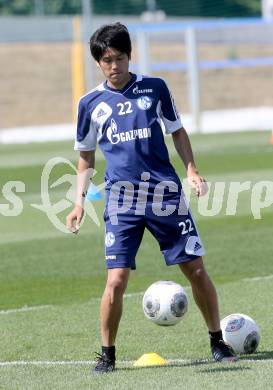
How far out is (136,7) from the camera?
56969mm

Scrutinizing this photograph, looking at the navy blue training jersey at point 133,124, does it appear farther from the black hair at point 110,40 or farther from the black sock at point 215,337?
the black sock at point 215,337

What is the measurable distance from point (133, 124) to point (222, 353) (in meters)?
1.54

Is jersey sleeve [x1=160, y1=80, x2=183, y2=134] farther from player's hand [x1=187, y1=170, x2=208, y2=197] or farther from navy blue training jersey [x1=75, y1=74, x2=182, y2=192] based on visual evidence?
player's hand [x1=187, y1=170, x2=208, y2=197]

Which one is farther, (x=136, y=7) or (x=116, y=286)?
(x=136, y=7)

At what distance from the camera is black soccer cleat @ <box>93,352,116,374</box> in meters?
7.43

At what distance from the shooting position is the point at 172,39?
179 feet

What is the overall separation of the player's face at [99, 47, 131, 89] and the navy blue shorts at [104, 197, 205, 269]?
814 millimetres

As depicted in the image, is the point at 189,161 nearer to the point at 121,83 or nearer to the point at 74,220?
the point at 121,83

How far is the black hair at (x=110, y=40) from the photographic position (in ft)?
24.2

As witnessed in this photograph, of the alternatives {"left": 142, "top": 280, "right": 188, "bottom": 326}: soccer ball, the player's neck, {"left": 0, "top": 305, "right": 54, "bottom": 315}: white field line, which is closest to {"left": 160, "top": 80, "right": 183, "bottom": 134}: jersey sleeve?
the player's neck

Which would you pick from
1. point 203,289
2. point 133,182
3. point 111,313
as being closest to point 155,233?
point 133,182

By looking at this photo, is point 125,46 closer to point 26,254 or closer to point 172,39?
point 26,254

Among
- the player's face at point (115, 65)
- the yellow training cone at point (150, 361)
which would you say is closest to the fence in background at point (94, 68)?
the player's face at point (115, 65)

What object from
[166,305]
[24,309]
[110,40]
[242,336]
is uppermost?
[110,40]
